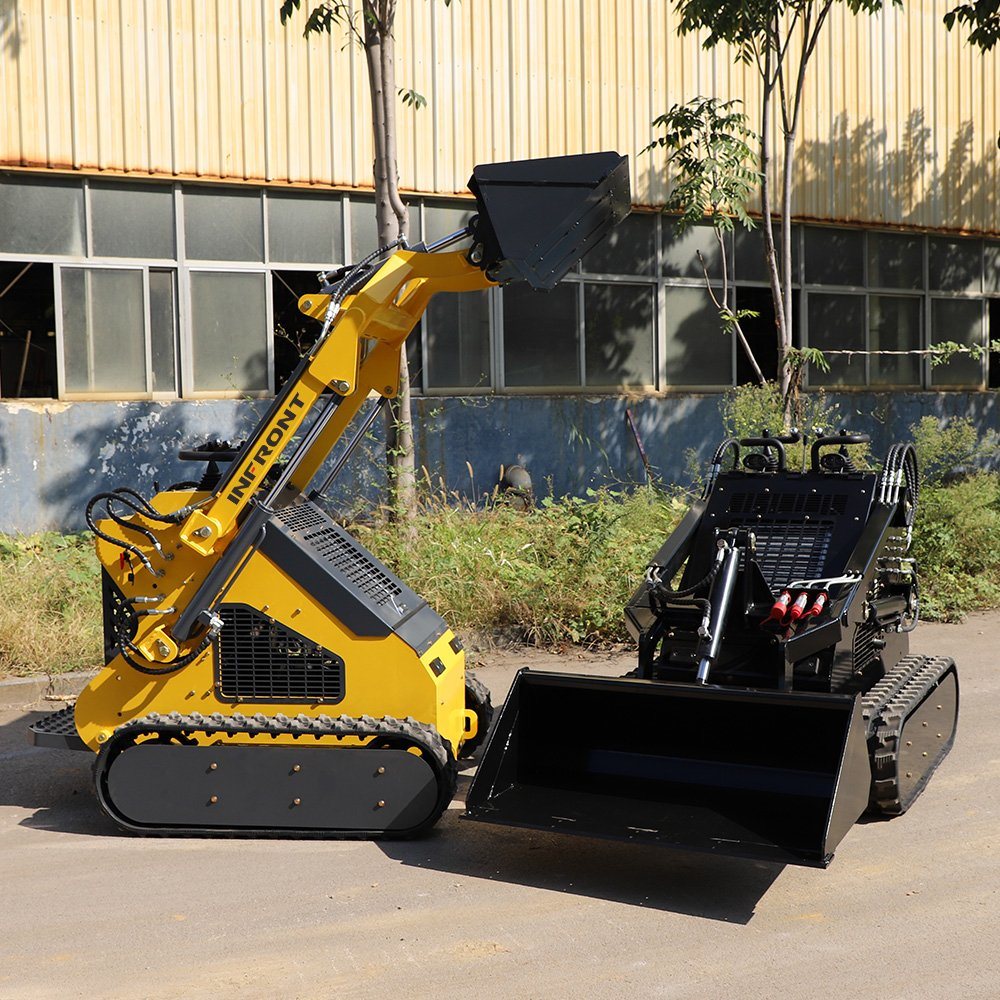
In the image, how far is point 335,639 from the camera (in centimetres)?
577

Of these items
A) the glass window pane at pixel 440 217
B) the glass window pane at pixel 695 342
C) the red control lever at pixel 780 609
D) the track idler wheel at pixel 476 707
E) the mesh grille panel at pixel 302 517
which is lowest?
the track idler wheel at pixel 476 707

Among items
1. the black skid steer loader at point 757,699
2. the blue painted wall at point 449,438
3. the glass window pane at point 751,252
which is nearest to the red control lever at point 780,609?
the black skid steer loader at point 757,699

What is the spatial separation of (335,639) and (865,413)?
13.3 metres

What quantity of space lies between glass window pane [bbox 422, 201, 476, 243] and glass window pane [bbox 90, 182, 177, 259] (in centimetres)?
278

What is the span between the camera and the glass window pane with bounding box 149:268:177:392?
42.8 ft

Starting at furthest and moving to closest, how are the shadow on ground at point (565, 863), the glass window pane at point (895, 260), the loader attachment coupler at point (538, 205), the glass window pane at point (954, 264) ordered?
the glass window pane at point (954, 264) → the glass window pane at point (895, 260) → the loader attachment coupler at point (538, 205) → the shadow on ground at point (565, 863)

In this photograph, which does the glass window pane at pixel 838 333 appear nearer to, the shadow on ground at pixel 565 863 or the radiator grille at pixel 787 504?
the radiator grille at pixel 787 504

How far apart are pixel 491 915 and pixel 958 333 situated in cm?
1643

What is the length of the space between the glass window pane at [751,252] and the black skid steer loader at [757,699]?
9.98 m

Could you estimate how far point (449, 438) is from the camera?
14430 millimetres

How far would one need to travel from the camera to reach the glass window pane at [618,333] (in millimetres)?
15672

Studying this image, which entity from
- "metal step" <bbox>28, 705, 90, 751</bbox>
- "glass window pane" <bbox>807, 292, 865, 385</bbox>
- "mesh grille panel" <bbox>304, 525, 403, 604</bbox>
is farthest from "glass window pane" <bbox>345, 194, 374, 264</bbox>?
"metal step" <bbox>28, 705, 90, 751</bbox>

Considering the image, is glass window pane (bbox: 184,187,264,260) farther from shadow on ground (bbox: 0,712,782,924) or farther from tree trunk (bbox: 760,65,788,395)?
shadow on ground (bbox: 0,712,782,924)

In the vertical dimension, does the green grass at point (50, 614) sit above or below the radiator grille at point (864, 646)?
below
